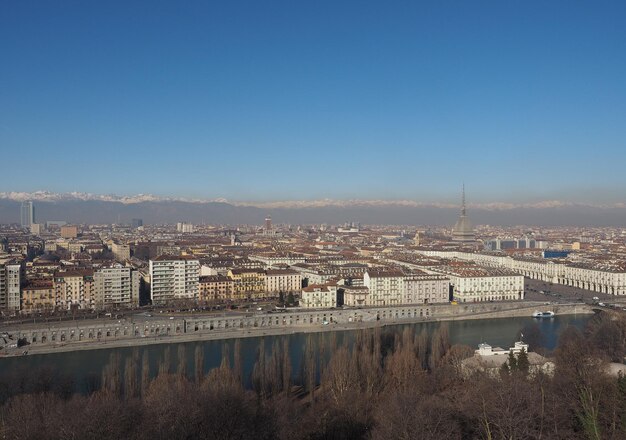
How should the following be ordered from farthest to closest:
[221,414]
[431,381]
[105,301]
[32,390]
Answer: [105,301]
[431,381]
[32,390]
[221,414]

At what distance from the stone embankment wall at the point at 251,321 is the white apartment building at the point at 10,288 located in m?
2.61

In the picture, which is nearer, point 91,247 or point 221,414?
point 221,414

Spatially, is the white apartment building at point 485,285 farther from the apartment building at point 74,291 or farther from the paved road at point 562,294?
the apartment building at point 74,291

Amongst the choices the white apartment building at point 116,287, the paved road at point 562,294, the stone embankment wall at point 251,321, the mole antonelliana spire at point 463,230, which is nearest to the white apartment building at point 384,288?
the stone embankment wall at point 251,321

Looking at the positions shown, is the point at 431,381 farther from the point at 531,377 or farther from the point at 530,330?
the point at 530,330

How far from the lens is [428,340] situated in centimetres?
1262

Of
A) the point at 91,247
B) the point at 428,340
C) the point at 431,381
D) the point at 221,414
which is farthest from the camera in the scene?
the point at 91,247

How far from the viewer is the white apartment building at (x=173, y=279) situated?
19.0 metres

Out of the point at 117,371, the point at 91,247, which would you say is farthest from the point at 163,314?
the point at 91,247

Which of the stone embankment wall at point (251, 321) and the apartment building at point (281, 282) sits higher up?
the apartment building at point (281, 282)

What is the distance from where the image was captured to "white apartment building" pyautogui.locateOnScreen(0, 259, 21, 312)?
16.9 m

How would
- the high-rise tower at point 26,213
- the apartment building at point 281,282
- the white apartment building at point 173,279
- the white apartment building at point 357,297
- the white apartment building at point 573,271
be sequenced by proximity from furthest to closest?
the high-rise tower at point 26,213
the white apartment building at point 573,271
the apartment building at point 281,282
the white apartment building at point 173,279
the white apartment building at point 357,297

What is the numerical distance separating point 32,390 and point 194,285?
11.0m

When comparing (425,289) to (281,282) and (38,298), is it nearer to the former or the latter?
(281,282)
